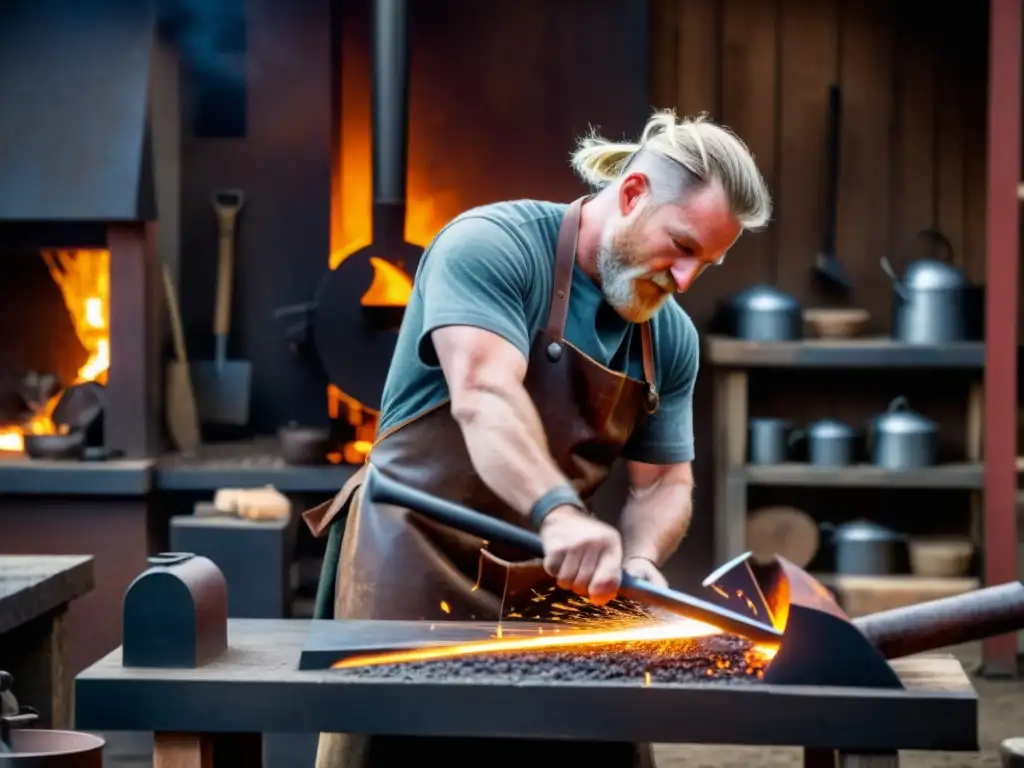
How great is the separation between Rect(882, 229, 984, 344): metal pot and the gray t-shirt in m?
2.69

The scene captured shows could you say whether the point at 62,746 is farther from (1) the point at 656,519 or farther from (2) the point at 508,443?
(1) the point at 656,519

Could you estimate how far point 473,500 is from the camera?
3.22m

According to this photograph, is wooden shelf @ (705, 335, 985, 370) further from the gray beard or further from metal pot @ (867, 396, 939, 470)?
the gray beard

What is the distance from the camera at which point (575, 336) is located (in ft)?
10.6

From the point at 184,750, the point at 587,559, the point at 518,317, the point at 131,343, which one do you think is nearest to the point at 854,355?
the point at 131,343

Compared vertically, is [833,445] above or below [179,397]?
below

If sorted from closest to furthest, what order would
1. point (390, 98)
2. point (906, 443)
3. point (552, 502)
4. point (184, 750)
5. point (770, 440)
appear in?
point (184, 750), point (552, 502), point (390, 98), point (906, 443), point (770, 440)

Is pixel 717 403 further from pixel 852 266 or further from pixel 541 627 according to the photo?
pixel 541 627

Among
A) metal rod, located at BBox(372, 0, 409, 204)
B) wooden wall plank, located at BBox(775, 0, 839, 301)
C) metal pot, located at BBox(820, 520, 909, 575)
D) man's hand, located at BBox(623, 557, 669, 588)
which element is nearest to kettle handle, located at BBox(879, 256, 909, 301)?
wooden wall plank, located at BBox(775, 0, 839, 301)

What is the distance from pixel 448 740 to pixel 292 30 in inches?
162

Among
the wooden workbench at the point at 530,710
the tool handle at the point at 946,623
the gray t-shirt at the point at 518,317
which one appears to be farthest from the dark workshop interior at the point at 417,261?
the tool handle at the point at 946,623

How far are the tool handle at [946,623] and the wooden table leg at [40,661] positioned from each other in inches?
87.1

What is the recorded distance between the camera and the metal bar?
18.6 ft

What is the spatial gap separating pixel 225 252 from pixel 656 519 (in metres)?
3.27
